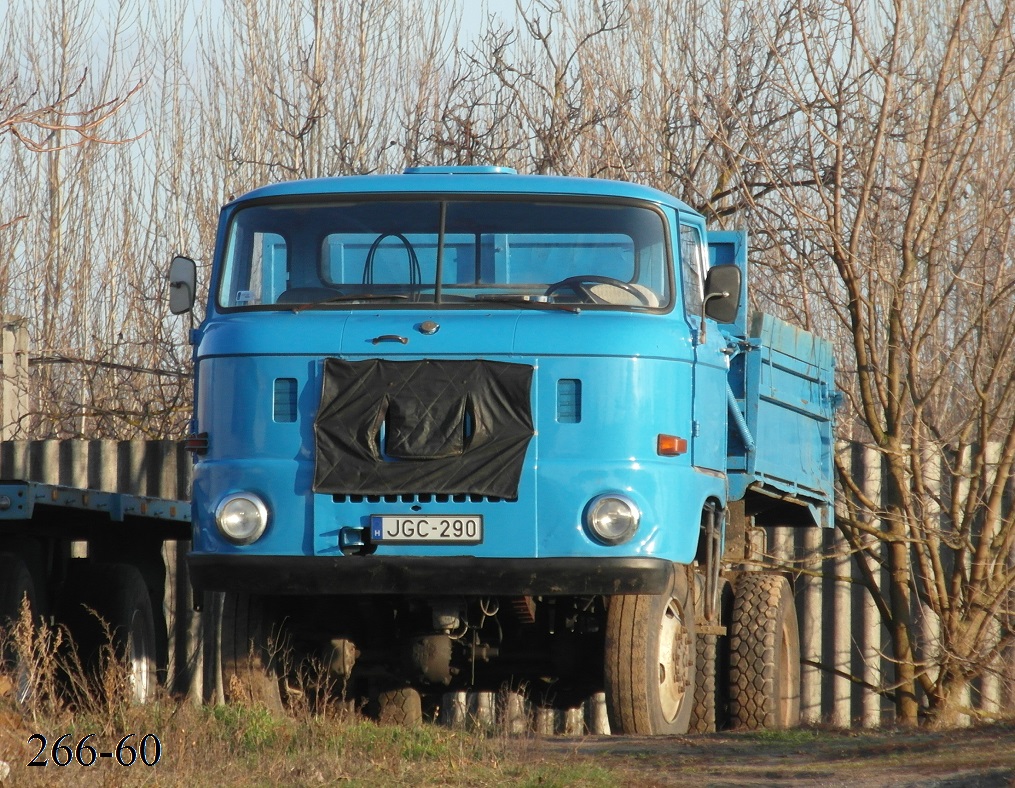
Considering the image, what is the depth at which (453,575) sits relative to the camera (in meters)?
6.80

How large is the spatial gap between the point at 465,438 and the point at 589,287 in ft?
3.55

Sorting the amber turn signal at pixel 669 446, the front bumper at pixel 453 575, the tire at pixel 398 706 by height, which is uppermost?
the amber turn signal at pixel 669 446

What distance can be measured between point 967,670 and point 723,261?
3310mm

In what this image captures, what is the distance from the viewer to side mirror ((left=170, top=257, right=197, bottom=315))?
7945mm

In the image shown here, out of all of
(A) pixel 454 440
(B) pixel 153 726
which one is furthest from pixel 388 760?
(A) pixel 454 440

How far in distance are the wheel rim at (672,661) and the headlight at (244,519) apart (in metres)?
A: 2.03

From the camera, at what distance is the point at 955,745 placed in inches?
258

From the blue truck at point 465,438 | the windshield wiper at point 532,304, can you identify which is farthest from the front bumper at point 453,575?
the windshield wiper at point 532,304

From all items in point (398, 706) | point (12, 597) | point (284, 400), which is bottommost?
point (398, 706)

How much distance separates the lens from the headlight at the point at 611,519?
6863 mm

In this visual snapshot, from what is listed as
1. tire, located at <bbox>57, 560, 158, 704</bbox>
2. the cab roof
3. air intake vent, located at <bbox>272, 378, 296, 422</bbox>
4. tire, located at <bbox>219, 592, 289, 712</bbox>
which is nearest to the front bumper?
air intake vent, located at <bbox>272, 378, 296, 422</bbox>

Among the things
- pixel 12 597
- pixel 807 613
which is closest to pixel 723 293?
pixel 12 597

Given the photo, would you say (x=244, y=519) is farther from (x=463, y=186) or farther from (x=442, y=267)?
(x=463, y=186)

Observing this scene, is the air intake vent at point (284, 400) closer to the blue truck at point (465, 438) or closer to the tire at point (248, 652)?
the blue truck at point (465, 438)
